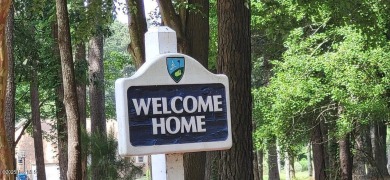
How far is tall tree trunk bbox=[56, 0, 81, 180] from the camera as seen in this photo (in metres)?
14.9

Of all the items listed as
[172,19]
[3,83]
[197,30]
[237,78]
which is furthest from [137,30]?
[237,78]

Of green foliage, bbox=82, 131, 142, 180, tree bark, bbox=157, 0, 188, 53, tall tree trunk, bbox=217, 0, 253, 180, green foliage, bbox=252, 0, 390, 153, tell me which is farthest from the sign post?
green foliage, bbox=82, 131, 142, 180

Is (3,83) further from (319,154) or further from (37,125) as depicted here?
(319,154)

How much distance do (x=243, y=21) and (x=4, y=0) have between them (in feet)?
→ 11.0

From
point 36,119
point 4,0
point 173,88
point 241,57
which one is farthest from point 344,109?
point 173,88

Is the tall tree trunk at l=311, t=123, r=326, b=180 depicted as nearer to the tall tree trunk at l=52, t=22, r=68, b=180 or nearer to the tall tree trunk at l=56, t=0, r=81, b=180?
the tall tree trunk at l=52, t=22, r=68, b=180

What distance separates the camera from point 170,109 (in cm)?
425

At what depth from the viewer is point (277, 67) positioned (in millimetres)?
20094

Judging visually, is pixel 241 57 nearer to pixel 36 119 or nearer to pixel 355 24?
pixel 355 24

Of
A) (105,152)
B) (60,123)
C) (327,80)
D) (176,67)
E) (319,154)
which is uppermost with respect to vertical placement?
(327,80)

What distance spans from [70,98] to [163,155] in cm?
1094

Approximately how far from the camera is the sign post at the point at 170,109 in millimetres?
4207

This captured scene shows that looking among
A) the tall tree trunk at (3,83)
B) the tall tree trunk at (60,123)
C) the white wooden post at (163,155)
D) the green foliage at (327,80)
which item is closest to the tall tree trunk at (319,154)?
the green foliage at (327,80)

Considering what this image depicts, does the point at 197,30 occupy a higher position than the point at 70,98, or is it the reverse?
the point at 197,30
